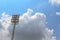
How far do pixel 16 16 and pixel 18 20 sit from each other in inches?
92.2

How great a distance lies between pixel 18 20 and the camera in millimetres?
63812

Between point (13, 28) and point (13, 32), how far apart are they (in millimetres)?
2937

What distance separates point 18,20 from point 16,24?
2.30 m

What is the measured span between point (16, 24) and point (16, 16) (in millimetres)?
4506

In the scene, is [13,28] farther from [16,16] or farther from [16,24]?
[16,16]

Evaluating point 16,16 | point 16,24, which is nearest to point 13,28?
point 16,24

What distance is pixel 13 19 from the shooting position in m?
63.5

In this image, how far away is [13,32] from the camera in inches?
2510

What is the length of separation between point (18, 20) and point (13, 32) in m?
3.62

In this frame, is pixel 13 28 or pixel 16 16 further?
pixel 13 28

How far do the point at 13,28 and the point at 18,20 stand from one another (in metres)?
3.89
